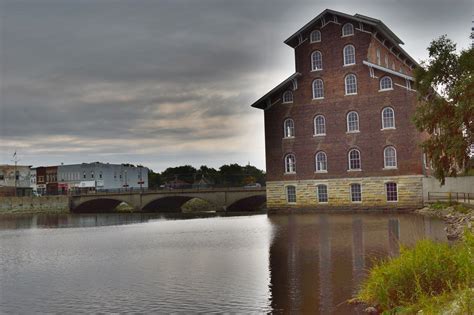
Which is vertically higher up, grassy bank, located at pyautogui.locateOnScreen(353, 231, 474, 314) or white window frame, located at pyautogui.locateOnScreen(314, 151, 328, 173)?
white window frame, located at pyautogui.locateOnScreen(314, 151, 328, 173)

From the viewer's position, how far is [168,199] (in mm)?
77125

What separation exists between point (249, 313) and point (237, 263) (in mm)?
7456

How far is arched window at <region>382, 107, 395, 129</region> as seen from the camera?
151 feet

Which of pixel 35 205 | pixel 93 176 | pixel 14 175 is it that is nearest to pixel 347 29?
pixel 35 205

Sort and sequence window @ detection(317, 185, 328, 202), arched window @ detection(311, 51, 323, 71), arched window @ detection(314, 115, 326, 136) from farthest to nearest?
arched window @ detection(311, 51, 323, 71), arched window @ detection(314, 115, 326, 136), window @ detection(317, 185, 328, 202)

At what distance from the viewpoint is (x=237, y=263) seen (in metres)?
20.3

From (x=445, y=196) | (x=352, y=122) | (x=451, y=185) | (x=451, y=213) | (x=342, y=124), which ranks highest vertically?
(x=352, y=122)

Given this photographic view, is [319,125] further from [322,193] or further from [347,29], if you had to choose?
[347,29]

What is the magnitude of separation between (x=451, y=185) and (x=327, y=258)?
29.0 metres

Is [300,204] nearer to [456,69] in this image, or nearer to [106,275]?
[456,69]

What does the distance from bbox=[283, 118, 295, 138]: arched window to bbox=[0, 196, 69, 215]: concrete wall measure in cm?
4803

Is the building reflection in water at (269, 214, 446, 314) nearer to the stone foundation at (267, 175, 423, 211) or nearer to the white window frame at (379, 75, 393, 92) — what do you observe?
the stone foundation at (267, 175, 423, 211)

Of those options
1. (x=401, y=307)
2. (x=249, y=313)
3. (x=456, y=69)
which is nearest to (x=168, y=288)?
(x=249, y=313)

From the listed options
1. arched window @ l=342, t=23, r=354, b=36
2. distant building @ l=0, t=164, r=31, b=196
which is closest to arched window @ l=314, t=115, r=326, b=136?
arched window @ l=342, t=23, r=354, b=36
